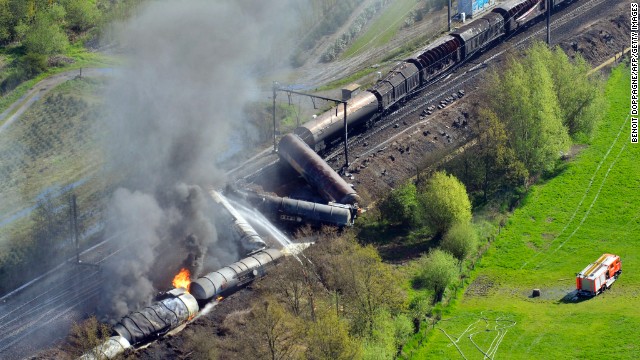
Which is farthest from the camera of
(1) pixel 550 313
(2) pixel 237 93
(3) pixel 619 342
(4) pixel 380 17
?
(4) pixel 380 17

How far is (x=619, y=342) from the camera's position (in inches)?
2434

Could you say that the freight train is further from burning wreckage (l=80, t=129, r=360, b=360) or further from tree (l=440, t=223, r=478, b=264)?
tree (l=440, t=223, r=478, b=264)

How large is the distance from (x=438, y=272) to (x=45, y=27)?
62210 millimetres

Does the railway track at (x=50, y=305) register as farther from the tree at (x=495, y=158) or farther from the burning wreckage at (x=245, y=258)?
the tree at (x=495, y=158)

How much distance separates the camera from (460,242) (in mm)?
71750

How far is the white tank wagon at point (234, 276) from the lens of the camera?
6681 centimetres

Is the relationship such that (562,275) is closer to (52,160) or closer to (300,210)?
(300,210)

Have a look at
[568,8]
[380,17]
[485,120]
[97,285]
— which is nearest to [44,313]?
[97,285]

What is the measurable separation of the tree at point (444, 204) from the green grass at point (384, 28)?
38700 millimetres

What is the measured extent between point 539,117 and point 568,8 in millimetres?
40044

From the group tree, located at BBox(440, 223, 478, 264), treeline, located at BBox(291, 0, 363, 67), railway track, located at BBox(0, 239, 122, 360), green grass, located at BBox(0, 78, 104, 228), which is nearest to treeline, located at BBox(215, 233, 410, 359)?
tree, located at BBox(440, 223, 478, 264)

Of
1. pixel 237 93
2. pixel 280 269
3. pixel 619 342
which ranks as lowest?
pixel 619 342

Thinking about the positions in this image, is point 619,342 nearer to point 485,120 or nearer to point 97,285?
point 485,120

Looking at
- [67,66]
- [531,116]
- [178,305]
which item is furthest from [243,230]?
[67,66]
